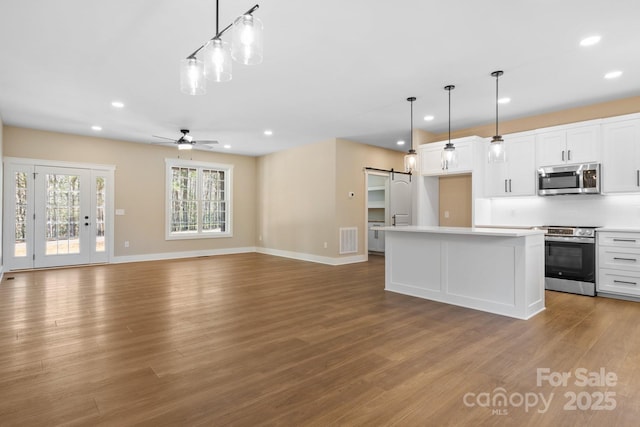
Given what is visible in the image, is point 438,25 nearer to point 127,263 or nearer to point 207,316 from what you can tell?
point 207,316

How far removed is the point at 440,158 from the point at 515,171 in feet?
4.05

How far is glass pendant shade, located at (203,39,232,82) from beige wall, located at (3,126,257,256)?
22.2 feet

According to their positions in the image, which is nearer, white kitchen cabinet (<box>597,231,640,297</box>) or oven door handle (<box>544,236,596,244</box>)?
white kitchen cabinet (<box>597,231,640,297</box>)

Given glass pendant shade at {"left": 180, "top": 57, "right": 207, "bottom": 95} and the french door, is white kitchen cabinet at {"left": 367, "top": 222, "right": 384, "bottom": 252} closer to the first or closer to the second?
the french door

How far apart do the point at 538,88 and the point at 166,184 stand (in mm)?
7892

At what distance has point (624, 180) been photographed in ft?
15.3

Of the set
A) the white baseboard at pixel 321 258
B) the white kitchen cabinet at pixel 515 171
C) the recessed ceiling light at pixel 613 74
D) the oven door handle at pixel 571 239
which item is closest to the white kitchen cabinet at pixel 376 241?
the white baseboard at pixel 321 258

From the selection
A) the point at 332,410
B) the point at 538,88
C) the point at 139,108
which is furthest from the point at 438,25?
the point at 139,108

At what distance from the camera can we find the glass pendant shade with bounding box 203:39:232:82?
2.17m

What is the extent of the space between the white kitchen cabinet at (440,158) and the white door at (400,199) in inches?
96.9

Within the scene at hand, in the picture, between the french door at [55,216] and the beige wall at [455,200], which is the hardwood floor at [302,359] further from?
the french door at [55,216]

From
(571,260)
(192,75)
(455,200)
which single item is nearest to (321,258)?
(455,200)

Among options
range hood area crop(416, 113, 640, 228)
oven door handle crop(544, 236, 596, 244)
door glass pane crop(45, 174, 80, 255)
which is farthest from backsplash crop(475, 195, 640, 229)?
door glass pane crop(45, 174, 80, 255)

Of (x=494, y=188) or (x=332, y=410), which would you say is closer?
(x=332, y=410)
